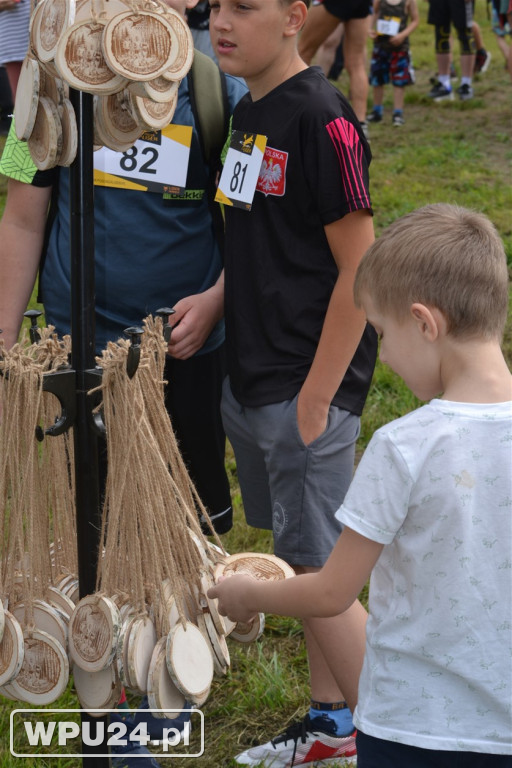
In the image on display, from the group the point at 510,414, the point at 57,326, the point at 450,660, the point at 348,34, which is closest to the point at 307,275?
the point at 57,326

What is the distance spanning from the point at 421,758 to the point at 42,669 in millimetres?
599

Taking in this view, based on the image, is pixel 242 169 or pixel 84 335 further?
pixel 242 169

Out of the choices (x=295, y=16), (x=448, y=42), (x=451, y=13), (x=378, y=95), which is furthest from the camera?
(x=448, y=42)

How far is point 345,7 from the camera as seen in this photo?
19.3 feet

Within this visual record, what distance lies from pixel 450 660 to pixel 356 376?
2.45 ft

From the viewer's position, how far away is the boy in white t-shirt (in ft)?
4.27

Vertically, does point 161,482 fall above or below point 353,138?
below

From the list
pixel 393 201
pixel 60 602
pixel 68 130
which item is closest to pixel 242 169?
pixel 68 130

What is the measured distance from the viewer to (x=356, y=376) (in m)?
1.99

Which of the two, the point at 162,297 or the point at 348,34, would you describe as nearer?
the point at 162,297

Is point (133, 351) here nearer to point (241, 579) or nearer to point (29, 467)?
point (29, 467)

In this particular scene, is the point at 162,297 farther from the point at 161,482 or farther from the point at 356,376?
the point at 161,482

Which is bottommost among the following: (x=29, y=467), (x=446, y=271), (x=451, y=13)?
(x=29, y=467)

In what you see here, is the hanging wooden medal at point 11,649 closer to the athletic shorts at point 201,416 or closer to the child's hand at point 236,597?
the child's hand at point 236,597
